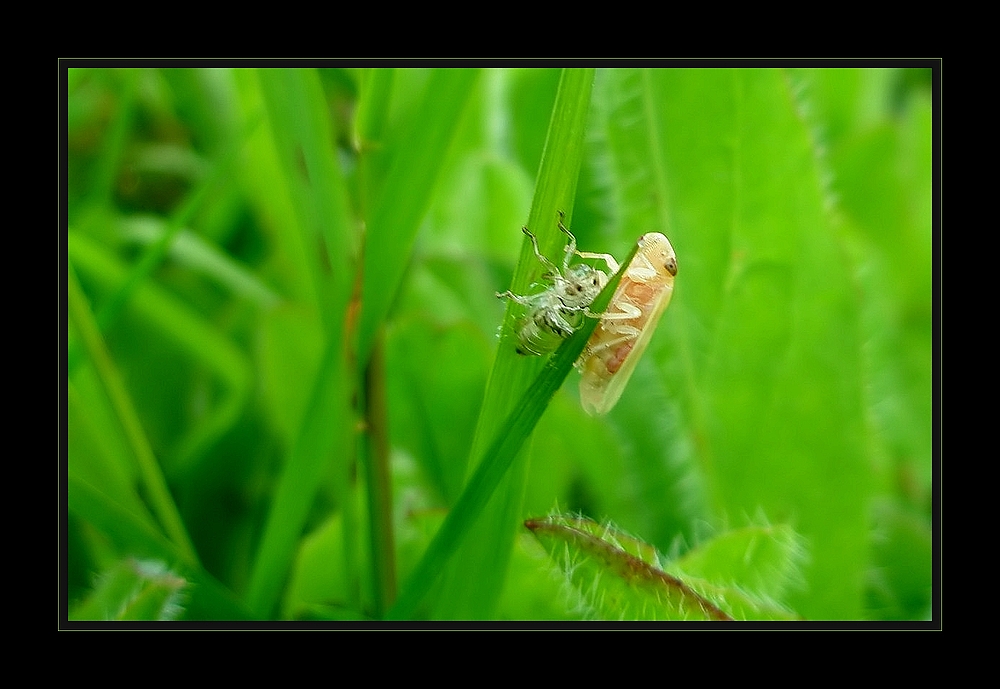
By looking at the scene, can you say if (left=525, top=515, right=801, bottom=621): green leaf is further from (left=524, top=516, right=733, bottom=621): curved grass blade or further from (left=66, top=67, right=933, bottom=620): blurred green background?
(left=66, top=67, right=933, bottom=620): blurred green background

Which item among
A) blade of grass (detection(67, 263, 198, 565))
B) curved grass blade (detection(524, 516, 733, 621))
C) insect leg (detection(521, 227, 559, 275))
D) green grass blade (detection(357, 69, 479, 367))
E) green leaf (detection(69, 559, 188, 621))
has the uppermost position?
green grass blade (detection(357, 69, 479, 367))

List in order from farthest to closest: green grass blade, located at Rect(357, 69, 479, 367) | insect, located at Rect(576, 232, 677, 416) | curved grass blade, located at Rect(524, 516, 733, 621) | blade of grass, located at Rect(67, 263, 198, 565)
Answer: blade of grass, located at Rect(67, 263, 198, 565) < green grass blade, located at Rect(357, 69, 479, 367) < insect, located at Rect(576, 232, 677, 416) < curved grass blade, located at Rect(524, 516, 733, 621)

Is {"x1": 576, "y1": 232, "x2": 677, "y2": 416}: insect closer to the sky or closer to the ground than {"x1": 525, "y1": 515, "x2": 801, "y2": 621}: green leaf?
closer to the sky

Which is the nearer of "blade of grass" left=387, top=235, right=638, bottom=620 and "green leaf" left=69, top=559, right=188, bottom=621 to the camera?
"blade of grass" left=387, top=235, right=638, bottom=620

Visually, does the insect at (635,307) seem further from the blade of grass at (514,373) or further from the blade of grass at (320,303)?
the blade of grass at (320,303)

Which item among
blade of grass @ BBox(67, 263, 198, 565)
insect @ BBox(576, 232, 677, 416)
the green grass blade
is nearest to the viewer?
insect @ BBox(576, 232, 677, 416)

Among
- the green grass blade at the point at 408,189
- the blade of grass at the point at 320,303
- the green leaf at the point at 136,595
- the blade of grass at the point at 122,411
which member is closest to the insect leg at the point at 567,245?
the green grass blade at the point at 408,189

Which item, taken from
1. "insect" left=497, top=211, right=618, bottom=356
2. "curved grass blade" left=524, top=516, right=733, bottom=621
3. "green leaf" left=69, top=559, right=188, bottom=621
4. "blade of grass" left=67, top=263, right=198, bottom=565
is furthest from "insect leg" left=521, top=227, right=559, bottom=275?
"blade of grass" left=67, top=263, right=198, bottom=565

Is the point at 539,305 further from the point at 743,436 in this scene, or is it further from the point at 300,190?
the point at 743,436
